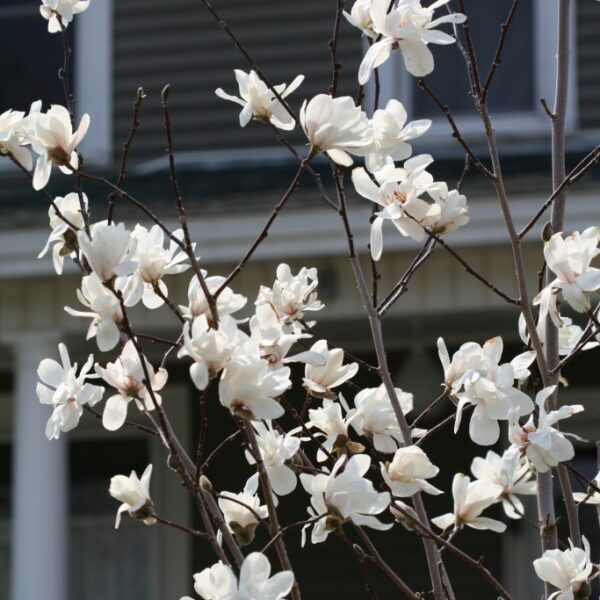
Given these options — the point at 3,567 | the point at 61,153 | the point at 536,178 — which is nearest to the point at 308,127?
the point at 61,153

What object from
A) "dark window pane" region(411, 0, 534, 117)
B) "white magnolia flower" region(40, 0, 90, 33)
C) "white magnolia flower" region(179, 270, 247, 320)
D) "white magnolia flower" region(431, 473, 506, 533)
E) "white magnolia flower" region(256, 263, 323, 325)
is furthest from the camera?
"dark window pane" region(411, 0, 534, 117)

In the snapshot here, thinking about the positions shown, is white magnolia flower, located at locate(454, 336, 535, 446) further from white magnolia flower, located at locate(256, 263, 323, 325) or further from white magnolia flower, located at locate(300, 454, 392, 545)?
white magnolia flower, located at locate(256, 263, 323, 325)

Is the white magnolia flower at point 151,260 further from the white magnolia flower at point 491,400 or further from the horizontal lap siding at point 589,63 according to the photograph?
the horizontal lap siding at point 589,63

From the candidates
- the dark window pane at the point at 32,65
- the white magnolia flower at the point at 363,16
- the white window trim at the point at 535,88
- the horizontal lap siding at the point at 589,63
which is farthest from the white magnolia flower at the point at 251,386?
the dark window pane at the point at 32,65

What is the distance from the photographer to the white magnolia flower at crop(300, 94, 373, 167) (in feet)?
4.87

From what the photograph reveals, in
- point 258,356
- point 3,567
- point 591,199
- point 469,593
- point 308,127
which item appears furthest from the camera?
point 3,567

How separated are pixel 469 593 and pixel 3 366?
7.92 ft

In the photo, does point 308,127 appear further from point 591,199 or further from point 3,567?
point 3,567

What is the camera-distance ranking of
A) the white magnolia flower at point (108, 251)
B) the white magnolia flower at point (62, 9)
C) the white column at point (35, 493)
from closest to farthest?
the white magnolia flower at point (108, 251) → the white magnolia flower at point (62, 9) → the white column at point (35, 493)

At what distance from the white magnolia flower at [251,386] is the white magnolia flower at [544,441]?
0.29 metres

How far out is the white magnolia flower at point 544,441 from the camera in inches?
56.5

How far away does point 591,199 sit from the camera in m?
4.46

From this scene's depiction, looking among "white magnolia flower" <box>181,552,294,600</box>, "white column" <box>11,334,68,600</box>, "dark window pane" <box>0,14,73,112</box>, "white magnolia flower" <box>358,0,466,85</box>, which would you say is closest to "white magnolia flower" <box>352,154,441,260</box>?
"white magnolia flower" <box>358,0,466,85</box>

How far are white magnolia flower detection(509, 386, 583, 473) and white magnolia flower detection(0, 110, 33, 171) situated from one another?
680 mm
